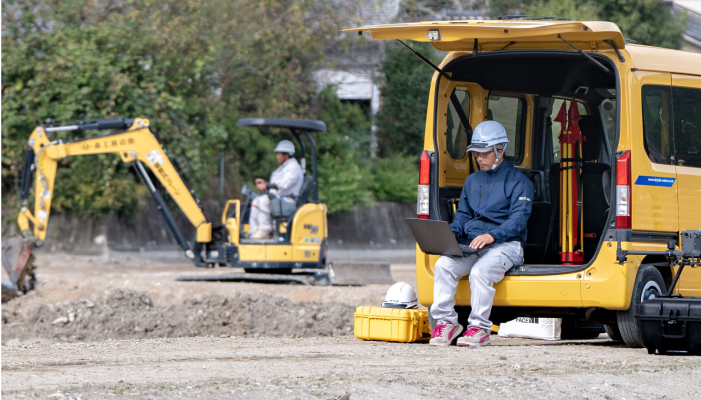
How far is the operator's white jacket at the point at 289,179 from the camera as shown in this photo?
15141mm

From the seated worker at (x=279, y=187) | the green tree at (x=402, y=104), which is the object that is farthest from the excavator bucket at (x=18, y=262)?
the green tree at (x=402, y=104)

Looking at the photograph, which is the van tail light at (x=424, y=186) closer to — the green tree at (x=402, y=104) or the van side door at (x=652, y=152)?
the van side door at (x=652, y=152)

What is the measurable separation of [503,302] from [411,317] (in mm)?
786

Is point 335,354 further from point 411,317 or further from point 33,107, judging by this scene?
point 33,107

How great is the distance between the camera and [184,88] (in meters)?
20.9

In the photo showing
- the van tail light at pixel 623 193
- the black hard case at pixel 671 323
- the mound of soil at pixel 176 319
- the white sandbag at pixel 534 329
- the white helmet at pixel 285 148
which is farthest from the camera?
the white helmet at pixel 285 148

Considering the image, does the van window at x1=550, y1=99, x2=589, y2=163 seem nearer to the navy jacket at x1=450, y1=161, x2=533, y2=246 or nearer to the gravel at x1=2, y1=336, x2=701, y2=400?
the navy jacket at x1=450, y1=161, x2=533, y2=246

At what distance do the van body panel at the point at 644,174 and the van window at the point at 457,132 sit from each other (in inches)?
63.1

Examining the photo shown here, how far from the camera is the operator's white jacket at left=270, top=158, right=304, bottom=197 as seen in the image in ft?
49.7

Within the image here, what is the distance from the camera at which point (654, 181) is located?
7.32 meters

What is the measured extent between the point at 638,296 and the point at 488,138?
5.47ft

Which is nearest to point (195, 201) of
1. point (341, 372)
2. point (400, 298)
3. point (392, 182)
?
point (400, 298)

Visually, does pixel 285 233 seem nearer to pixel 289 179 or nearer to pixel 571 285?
pixel 289 179

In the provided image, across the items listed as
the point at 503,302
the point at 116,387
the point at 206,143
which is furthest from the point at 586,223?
the point at 206,143
